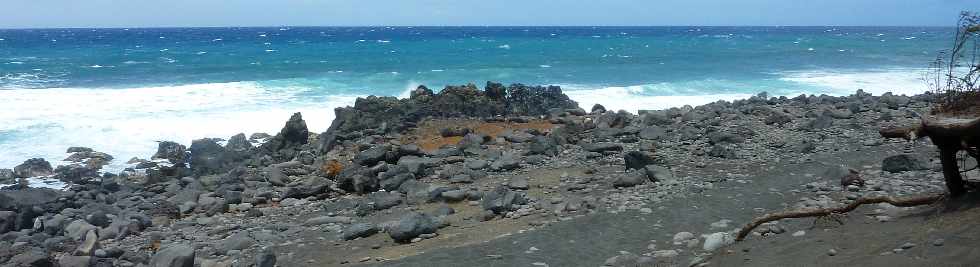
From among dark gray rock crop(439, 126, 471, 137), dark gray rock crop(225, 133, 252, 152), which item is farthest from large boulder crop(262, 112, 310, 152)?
dark gray rock crop(439, 126, 471, 137)

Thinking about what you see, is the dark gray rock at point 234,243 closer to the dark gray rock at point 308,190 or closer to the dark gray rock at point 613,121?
the dark gray rock at point 308,190

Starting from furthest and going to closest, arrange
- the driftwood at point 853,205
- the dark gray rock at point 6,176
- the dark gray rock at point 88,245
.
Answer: the dark gray rock at point 6,176 → the dark gray rock at point 88,245 → the driftwood at point 853,205

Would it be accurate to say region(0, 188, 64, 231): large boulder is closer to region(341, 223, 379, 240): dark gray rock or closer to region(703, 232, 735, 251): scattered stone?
region(341, 223, 379, 240): dark gray rock

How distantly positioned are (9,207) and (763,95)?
1728 cm

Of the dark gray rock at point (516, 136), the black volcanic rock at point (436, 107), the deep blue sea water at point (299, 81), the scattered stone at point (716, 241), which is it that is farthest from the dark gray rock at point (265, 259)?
the deep blue sea water at point (299, 81)

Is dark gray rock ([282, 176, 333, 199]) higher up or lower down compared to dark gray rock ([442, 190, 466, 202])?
lower down

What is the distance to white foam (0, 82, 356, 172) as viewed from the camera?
19.2 metres

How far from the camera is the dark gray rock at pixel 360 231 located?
8531mm

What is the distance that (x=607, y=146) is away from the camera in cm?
1245

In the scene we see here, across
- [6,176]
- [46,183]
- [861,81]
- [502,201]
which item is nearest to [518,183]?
[502,201]

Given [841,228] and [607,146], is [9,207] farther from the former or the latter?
[841,228]

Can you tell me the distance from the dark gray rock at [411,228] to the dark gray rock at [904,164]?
5.09m

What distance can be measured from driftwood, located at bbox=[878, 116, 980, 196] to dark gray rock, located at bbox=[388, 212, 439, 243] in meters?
4.54

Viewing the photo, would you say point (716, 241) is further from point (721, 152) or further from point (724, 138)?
point (724, 138)
